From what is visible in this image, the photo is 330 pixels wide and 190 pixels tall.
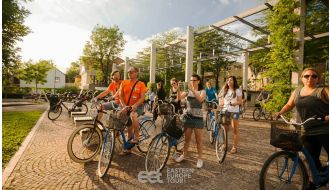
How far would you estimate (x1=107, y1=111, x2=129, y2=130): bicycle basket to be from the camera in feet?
14.1

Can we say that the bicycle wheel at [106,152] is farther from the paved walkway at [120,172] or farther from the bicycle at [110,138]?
the paved walkway at [120,172]

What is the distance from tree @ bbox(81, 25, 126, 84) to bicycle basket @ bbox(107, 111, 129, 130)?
1633 inches

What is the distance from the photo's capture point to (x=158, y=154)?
170 inches

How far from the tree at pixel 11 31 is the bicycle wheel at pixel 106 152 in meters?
16.6

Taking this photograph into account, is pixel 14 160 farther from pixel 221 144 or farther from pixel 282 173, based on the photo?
pixel 282 173

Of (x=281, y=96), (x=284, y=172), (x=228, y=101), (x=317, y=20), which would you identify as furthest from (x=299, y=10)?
(x=284, y=172)

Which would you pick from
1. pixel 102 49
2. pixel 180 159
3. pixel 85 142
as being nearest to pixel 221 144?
pixel 180 159

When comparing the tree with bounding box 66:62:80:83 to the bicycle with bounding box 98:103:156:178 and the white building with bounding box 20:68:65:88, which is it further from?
the bicycle with bounding box 98:103:156:178

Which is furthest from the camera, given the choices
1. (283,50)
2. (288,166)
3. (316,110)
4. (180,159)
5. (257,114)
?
(257,114)

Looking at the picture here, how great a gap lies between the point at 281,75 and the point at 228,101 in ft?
15.9

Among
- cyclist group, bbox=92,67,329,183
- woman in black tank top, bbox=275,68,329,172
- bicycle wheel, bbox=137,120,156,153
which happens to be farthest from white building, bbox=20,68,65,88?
woman in black tank top, bbox=275,68,329,172

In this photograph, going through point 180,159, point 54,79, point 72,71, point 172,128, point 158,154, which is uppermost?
point 72,71

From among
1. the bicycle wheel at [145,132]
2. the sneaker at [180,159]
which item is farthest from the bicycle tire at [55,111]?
the sneaker at [180,159]

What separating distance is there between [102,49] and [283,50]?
39126 millimetres
